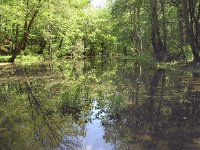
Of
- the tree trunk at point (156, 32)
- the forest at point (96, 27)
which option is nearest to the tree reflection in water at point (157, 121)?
the forest at point (96, 27)

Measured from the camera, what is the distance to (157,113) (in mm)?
9289

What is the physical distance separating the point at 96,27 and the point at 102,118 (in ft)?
184

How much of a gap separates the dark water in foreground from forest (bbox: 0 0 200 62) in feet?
34.5

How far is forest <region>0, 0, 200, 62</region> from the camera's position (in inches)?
1091

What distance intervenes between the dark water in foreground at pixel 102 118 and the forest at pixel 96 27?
10.5m

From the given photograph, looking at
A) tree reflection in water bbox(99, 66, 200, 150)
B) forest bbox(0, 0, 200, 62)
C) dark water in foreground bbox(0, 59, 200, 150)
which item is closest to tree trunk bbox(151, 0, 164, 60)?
forest bbox(0, 0, 200, 62)

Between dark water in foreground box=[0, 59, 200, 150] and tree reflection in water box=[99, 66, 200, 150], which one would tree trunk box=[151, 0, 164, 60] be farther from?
tree reflection in water box=[99, 66, 200, 150]

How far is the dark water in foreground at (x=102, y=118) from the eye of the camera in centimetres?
684

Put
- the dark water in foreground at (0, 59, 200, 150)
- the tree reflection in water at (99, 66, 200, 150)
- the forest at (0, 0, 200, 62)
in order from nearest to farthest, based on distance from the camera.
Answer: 1. the tree reflection in water at (99, 66, 200, 150)
2. the dark water in foreground at (0, 59, 200, 150)
3. the forest at (0, 0, 200, 62)

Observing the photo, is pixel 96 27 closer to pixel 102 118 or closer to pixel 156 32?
pixel 156 32

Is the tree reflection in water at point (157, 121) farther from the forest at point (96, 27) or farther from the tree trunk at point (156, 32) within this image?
the tree trunk at point (156, 32)

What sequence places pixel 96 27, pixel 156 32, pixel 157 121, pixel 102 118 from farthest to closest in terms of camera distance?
pixel 96 27, pixel 156 32, pixel 102 118, pixel 157 121

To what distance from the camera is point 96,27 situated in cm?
6406

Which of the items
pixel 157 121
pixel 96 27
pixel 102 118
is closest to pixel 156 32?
pixel 102 118
